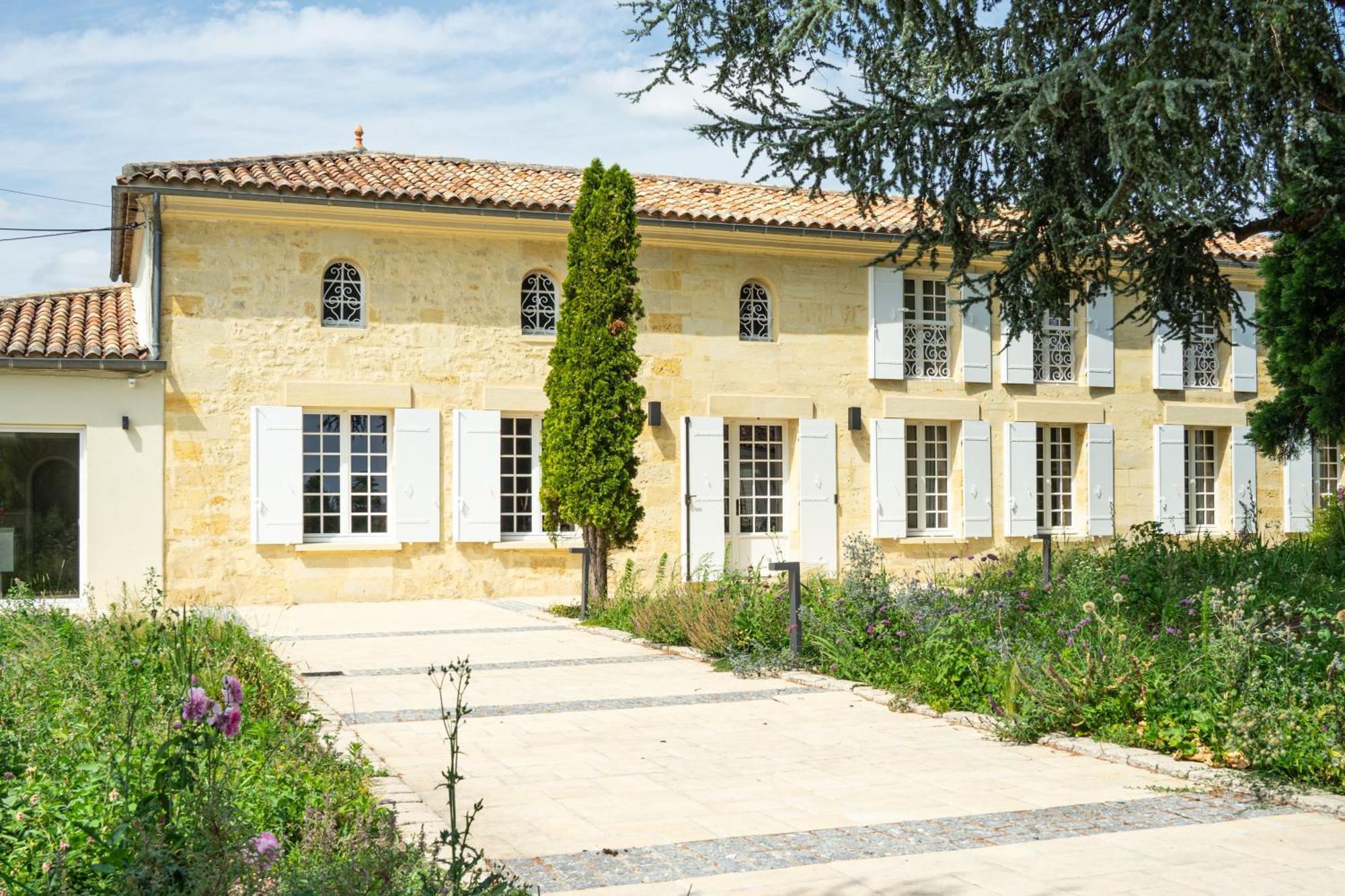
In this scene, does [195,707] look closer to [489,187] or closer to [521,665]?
[521,665]

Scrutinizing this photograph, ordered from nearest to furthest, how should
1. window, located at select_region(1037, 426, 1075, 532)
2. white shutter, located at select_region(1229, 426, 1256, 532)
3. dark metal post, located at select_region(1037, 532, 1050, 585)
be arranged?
1. dark metal post, located at select_region(1037, 532, 1050, 585)
2. window, located at select_region(1037, 426, 1075, 532)
3. white shutter, located at select_region(1229, 426, 1256, 532)

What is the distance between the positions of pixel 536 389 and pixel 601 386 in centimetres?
256

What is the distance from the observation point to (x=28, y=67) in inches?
644

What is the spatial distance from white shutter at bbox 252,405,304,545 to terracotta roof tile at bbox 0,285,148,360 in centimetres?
153

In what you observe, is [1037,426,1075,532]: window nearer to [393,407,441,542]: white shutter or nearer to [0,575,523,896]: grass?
[393,407,441,542]: white shutter

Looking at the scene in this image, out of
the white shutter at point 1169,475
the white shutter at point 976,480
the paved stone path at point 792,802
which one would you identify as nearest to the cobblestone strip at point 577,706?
the paved stone path at point 792,802

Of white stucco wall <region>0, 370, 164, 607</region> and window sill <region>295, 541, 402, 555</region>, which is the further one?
window sill <region>295, 541, 402, 555</region>

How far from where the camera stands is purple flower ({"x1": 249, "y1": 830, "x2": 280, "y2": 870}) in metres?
3.47

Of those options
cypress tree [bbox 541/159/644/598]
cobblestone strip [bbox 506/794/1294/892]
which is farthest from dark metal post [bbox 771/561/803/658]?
cypress tree [bbox 541/159/644/598]

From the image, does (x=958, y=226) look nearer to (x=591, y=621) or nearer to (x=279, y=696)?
(x=279, y=696)

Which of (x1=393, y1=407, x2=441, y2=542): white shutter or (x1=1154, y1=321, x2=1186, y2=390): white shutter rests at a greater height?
(x1=1154, y1=321, x2=1186, y2=390): white shutter

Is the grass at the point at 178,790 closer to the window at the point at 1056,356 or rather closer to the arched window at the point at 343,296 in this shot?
the arched window at the point at 343,296

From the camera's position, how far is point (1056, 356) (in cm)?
1956

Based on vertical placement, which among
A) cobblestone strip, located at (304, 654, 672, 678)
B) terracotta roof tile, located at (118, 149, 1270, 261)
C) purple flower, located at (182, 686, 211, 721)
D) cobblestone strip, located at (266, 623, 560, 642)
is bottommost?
cobblestone strip, located at (266, 623, 560, 642)
